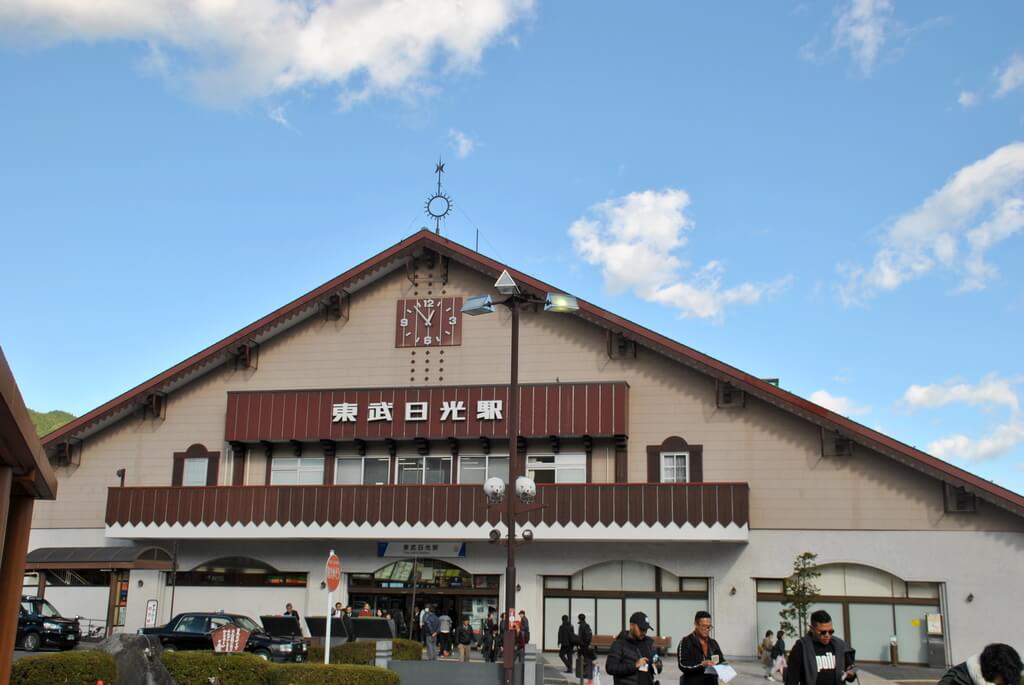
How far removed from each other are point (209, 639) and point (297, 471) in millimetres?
10538

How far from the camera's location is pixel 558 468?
1465 inches

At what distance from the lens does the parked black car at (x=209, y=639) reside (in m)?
28.8

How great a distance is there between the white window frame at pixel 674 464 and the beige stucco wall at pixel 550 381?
1.85ft

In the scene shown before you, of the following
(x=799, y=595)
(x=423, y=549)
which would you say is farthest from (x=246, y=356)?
(x=799, y=595)

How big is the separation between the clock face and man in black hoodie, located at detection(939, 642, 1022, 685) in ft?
104

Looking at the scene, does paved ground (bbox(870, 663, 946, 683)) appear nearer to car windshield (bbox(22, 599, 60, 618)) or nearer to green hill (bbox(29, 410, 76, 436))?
car windshield (bbox(22, 599, 60, 618))

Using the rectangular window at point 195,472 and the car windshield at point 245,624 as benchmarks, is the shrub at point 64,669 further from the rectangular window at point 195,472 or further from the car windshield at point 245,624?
the rectangular window at point 195,472

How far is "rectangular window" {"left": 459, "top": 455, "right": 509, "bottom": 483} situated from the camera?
37906mm

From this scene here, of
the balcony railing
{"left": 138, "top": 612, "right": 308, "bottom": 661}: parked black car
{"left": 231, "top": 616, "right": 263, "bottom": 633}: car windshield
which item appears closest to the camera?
{"left": 138, "top": 612, "right": 308, "bottom": 661}: parked black car

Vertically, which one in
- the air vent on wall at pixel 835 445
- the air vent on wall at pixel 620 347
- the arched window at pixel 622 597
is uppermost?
the air vent on wall at pixel 620 347

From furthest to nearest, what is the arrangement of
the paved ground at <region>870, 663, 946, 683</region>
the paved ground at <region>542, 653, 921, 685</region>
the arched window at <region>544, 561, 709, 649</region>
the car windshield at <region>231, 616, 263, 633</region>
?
the arched window at <region>544, 561, 709, 649</region> → the car windshield at <region>231, 616, 263, 633</region> → the paved ground at <region>870, 663, 946, 683</region> → the paved ground at <region>542, 653, 921, 685</region>

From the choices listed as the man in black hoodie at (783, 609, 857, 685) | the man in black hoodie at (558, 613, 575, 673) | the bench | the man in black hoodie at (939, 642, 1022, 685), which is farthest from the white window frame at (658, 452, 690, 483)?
the man in black hoodie at (939, 642, 1022, 685)

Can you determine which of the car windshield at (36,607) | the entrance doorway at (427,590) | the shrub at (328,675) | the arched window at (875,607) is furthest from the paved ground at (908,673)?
the car windshield at (36,607)

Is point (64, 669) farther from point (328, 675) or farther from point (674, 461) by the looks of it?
point (674, 461)
